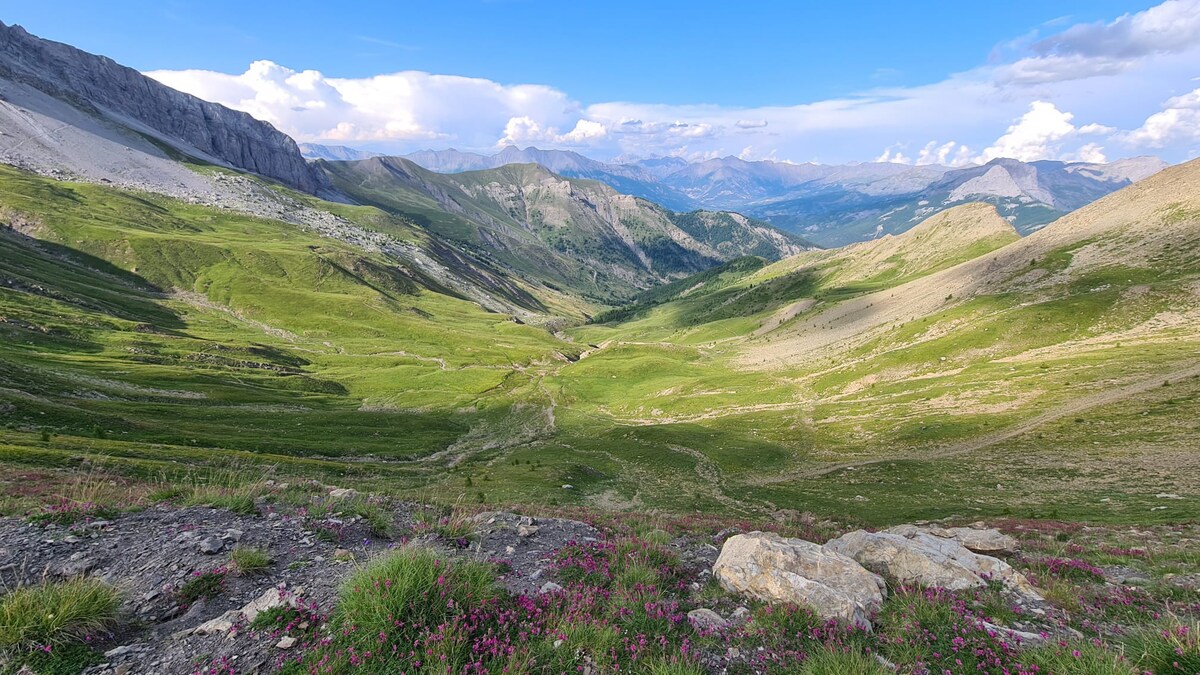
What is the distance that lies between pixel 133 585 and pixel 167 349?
129590mm

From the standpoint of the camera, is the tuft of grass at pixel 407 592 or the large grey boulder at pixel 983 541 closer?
the tuft of grass at pixel 407 592

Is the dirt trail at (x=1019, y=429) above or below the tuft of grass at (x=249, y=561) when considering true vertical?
below

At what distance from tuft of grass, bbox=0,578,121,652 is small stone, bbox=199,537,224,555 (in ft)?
9.13

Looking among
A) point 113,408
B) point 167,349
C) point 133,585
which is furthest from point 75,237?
point 133,585

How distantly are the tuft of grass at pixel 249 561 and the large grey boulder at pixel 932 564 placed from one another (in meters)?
14.6

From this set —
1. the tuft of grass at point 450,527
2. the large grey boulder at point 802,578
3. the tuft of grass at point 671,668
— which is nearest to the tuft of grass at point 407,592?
the tuft of grass at point 671,668

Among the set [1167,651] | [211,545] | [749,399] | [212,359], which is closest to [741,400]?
[749,399]

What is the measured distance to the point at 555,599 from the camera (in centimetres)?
962

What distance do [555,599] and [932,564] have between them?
33.2ft

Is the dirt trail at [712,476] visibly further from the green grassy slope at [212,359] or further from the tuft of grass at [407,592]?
the green grassy slope at [212,359]

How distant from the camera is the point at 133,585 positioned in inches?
349

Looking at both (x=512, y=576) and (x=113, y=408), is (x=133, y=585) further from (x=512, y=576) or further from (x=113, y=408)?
(x=113, y=408)

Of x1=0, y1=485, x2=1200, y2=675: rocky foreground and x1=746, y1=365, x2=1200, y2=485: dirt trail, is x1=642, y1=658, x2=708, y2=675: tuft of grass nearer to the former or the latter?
x1=0, y1=485, x2=1200, y2=675: rocky foreground

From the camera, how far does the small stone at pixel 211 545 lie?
10.4 metres
